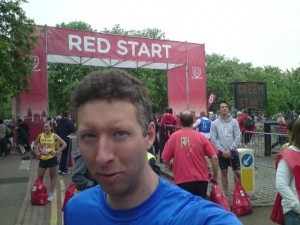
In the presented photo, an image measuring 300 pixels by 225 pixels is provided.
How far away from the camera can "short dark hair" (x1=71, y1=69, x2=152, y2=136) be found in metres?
1.30

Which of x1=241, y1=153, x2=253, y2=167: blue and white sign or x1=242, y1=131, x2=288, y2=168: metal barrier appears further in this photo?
x1=242, y1=131, x2=288, y2=168: metal barrier

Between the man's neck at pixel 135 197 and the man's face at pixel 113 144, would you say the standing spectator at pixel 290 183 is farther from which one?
the man's face at pixel 113 144

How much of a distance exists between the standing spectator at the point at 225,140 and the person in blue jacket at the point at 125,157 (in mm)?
5683

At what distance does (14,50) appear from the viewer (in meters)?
14.9

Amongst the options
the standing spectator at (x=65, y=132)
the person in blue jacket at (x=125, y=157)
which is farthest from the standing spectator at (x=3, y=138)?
the person in blue jacket at (x=125, y=157)

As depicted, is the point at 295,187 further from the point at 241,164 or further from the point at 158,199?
the point at 241,164

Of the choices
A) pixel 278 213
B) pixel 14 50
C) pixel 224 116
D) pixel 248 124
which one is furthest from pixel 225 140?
pixel 14 50

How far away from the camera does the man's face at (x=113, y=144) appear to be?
124 centimetres

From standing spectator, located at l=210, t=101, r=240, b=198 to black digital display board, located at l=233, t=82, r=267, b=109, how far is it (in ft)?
24.8

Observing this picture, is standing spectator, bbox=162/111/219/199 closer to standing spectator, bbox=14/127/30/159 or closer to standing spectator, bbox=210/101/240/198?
standing spectator, bbox=210/101/240/198

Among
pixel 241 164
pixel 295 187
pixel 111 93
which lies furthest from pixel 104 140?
pixel 241 164

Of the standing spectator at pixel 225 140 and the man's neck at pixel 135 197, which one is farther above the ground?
the man's neck at pixel 135 197

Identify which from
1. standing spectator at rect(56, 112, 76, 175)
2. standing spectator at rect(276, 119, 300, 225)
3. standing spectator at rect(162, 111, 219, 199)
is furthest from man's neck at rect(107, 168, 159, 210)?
standing spectator at rect(56, 112, 76, 175)

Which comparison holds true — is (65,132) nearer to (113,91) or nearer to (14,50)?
(14,50)
